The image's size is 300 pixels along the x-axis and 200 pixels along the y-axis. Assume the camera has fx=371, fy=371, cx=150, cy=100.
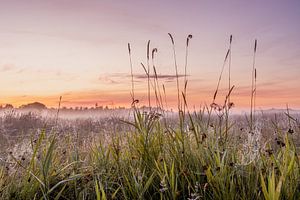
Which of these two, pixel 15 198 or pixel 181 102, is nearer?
pixel 15 198

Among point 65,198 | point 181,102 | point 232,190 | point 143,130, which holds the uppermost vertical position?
point 181,102

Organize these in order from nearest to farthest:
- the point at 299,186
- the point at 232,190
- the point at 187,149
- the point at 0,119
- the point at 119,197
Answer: the point at 232,190, the point at 299,186, the point at 119,197, the point at 187,149, the point at 0,119

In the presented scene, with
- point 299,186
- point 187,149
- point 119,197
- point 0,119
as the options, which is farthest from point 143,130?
point 0,119

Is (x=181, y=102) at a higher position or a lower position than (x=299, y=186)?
higher

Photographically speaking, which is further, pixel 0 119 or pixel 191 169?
pixel 0 119

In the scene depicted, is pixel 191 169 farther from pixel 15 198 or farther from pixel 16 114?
pixel 16 114

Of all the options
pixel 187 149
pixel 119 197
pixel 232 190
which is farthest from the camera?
pixel 187 149

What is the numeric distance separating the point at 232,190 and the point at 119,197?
4.11 feet

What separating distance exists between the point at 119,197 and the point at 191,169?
834 millimetres

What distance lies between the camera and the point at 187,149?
4293 mm

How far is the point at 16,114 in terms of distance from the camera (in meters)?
17.7

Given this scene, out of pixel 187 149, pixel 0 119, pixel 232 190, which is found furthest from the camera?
pixel 0 119

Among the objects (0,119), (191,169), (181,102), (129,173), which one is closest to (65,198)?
(129,173)

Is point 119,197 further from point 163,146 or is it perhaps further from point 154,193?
point 163,146
